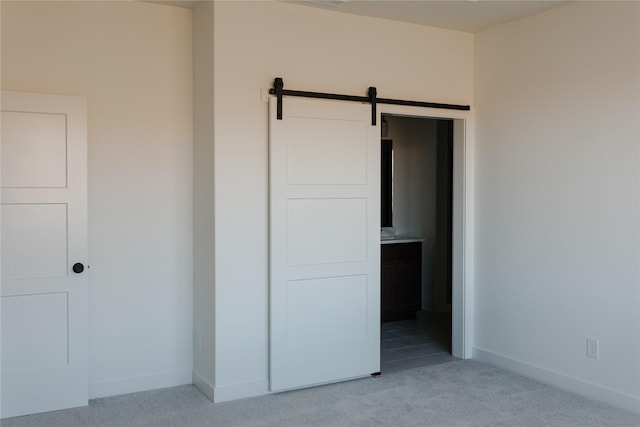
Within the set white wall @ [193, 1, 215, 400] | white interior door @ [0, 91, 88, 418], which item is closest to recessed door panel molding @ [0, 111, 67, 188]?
white interior door @ [0, 91, 88, 418]

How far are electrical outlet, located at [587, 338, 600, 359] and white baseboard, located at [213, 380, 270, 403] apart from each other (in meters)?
2.15

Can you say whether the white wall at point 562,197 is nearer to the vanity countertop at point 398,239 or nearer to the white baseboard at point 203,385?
the vanity countertop at point 398,239

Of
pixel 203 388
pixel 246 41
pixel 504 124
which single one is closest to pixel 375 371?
pixel 203 388

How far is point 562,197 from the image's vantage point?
13.7 ft

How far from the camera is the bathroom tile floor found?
4.90 m

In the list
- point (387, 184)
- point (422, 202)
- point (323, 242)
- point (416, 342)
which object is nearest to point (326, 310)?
point (323, 242)

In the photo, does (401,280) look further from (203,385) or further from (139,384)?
(139,384)

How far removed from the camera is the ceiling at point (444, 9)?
13.5 feet

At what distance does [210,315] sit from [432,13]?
2.63m

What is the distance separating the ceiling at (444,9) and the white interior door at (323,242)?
0.67m

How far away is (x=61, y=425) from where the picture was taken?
3541mm

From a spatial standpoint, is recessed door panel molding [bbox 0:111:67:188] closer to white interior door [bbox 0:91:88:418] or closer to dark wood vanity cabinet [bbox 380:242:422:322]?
white interior door [bbox 0:91:88:418]

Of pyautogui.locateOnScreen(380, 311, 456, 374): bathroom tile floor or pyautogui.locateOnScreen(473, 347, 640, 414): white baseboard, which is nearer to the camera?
pyautogui.locateOnScreen(473, 347, 640, 414): white baseboard

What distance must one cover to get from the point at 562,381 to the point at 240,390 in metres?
2.21
